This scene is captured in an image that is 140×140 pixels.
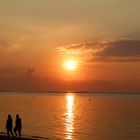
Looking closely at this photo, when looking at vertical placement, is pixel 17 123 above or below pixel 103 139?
above

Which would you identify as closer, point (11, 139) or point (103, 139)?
point (11, 139)

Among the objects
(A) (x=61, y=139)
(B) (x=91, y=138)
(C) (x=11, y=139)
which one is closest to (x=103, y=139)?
(B) (x=91, y=138)

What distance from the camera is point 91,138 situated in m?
42.8

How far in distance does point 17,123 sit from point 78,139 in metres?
15.4

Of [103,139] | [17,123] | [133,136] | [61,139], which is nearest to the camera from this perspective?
[17,123]

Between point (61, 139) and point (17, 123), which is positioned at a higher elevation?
point (17, 123)

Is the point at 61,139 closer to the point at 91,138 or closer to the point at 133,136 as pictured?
the point at 91,138

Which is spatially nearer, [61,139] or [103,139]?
[61,139]

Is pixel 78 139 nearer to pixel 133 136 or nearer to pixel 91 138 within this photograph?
pixel 91 138

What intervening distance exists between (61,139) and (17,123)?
13431 mm

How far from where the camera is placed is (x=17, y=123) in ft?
88.1

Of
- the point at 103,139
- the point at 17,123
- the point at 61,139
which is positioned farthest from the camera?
the point at 103,139

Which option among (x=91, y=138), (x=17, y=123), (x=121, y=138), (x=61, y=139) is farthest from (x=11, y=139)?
(x=121, y=138)

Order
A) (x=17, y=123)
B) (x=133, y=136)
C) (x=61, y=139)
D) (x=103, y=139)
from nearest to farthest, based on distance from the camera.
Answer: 1. (x=17, y=123)
2. (x=61, y=139)
3. (x=103, y=139)
4. (x=133, y=136)
